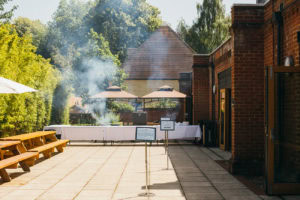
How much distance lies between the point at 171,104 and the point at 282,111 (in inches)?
784

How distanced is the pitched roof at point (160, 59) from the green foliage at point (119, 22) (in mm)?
2281

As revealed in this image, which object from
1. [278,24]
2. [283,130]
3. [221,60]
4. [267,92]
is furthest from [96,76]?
[267,92]

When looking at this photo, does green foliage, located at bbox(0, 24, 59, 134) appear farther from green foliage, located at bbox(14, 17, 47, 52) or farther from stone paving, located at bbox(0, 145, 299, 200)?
green foliage, located at bbox(14, 17, 47, 52)

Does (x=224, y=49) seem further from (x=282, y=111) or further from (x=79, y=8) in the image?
(x=79, y=8)

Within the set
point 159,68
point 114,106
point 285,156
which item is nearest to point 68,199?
point 285,156

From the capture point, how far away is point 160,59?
3431 cm

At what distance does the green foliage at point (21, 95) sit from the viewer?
12.7 m

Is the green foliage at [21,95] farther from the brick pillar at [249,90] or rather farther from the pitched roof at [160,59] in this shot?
the pitched roof at [160,59]

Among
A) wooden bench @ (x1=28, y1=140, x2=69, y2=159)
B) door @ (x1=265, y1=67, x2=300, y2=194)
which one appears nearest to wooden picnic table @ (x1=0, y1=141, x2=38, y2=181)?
wooden bench @ (x1=28, y1=140, x2=69, y2=159)

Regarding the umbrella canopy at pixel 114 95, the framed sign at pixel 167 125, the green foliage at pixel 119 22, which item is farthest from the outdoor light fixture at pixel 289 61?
the green foliage at pixel 119 22

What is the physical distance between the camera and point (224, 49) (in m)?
13.6

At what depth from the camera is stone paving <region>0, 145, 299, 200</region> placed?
6664 millimetres

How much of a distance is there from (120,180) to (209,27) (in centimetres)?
3310

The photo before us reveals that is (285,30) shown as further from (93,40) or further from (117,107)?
(93,40)
